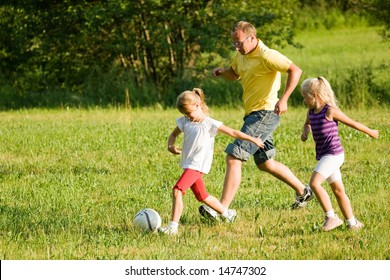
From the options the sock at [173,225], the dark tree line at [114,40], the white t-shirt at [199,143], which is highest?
the white t-shirt at [199,143]

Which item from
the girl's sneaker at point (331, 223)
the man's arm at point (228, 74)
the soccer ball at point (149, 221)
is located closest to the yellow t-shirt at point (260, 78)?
the man's arm at point (228, 74)

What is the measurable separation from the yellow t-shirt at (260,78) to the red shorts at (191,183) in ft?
3.55

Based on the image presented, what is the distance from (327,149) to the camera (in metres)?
8.55

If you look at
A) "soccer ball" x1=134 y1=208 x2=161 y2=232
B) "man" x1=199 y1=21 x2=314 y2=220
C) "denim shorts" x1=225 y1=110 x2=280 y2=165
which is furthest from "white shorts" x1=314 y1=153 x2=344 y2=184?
"soccer ball" x1=134 y1=208 x2=161 y2=232

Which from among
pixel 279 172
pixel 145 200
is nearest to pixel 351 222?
pixel 279 172

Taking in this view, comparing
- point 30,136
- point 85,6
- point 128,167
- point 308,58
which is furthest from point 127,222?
point 308,58

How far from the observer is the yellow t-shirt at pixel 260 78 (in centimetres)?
905

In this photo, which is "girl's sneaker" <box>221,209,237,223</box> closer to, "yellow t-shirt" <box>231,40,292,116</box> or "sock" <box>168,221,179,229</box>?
"sock" <box>168,221,179,229</box>

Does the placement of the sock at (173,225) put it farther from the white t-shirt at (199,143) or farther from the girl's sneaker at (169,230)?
the white t-shirt at (199,143)

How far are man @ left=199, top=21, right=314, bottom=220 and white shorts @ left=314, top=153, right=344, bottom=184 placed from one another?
667 mm

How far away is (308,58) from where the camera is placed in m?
38.0

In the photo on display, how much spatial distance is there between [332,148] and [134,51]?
53.1ft

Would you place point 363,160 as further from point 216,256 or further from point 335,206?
point 216,256

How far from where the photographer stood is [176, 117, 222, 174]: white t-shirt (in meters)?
8.40
